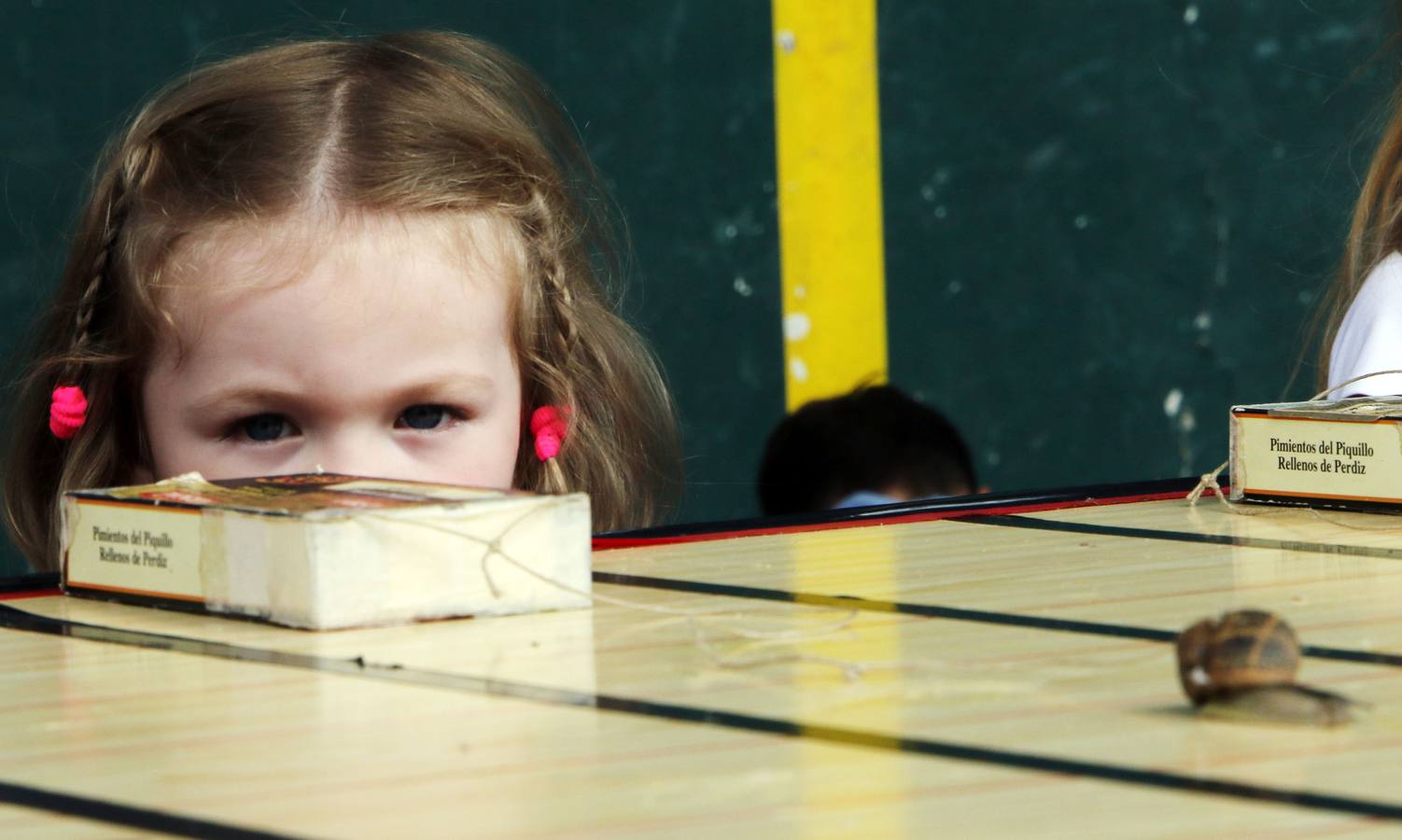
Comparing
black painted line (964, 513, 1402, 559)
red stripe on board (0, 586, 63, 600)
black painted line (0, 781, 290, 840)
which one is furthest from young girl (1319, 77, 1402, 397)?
black painted line (0, 781, 290, 840)

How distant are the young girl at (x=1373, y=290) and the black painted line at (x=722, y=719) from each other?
52.2 inches

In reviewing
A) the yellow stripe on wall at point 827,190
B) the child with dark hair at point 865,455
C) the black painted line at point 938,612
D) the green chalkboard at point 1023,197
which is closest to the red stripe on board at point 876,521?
the black painted line at point 938,612

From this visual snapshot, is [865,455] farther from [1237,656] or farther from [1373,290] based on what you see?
[1237,656]

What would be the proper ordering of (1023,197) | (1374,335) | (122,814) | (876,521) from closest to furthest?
(122,814), (876,521), (1374,335), (1023,197)

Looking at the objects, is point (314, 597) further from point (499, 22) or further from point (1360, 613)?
point (499, 22)

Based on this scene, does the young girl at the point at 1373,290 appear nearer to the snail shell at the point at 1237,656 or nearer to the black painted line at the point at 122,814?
the snail shell at the point at 1237,656

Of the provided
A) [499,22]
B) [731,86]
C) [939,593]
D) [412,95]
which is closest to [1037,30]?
[731,86]

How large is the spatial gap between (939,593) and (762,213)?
225cm

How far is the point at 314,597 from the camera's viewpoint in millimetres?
930

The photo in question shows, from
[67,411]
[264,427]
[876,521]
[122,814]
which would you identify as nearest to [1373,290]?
[876,521]

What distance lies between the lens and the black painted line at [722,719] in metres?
0.62

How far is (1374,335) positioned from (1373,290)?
2.8 inches

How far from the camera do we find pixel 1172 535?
3.93ft

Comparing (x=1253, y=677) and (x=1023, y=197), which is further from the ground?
(x=1023, y=197)
